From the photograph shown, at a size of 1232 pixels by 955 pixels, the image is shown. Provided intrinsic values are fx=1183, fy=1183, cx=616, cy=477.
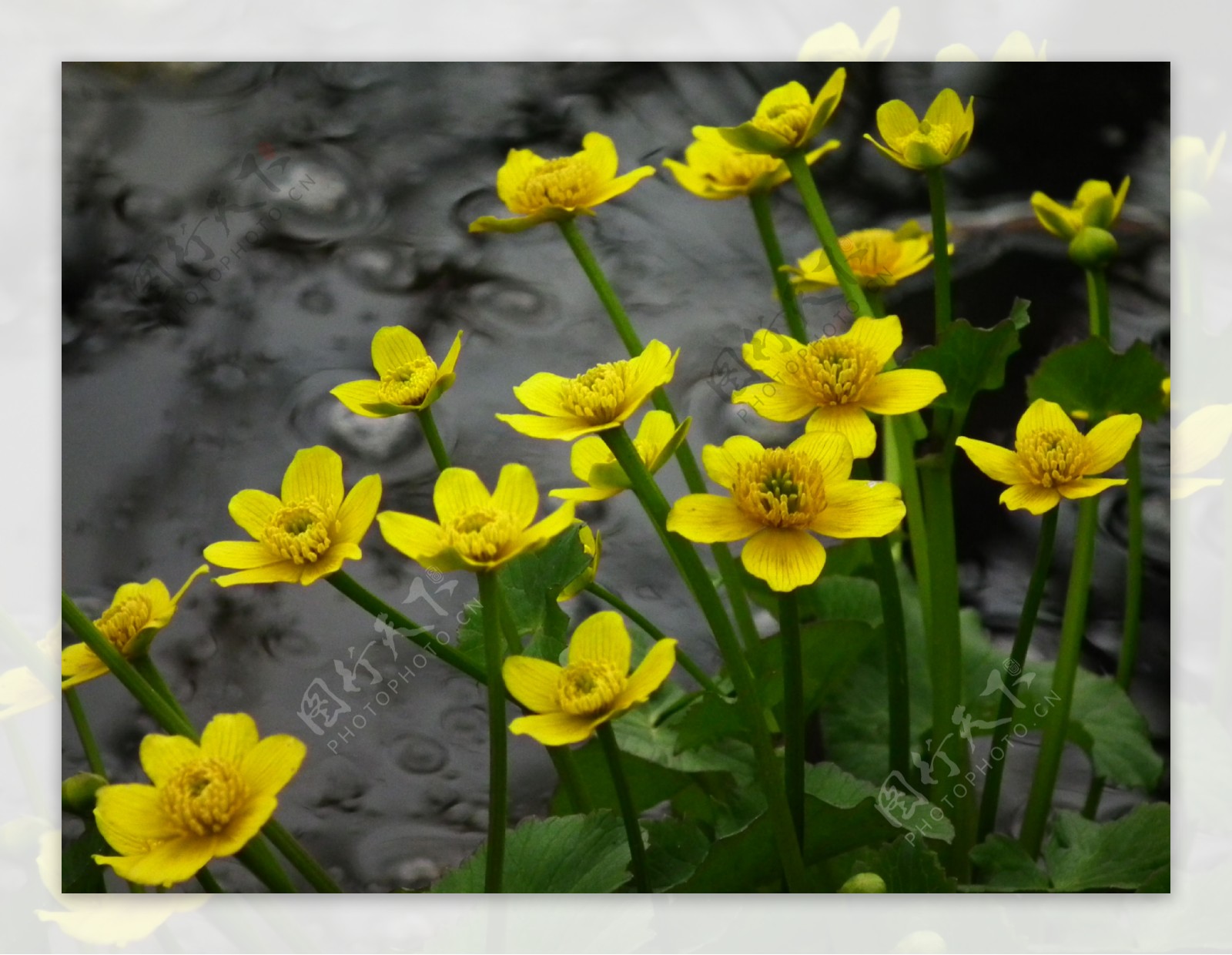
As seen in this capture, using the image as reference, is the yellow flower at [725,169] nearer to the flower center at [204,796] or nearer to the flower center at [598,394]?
the flower center at [598,394]

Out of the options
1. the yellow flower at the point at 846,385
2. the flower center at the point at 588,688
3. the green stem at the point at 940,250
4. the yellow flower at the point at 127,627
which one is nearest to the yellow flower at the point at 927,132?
the green stem at the point at 940,250

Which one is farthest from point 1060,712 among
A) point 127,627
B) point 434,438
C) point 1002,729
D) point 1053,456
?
point 127,627

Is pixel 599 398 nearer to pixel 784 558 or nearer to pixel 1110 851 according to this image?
pixel 784 558

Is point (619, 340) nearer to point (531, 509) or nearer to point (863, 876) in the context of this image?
point (531, 509)

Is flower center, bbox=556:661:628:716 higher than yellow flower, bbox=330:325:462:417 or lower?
lower

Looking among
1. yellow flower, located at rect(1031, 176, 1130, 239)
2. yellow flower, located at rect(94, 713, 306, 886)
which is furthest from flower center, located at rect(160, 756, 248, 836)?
yellow flower, located at rect(1031, 176, 1130, 239)

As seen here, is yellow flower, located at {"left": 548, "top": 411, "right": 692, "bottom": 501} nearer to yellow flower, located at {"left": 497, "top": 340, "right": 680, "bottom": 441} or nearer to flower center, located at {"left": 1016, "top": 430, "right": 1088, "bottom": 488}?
yellow flower, located at {"left": 497, "top": 340, "right": 680, "bottom": 441}

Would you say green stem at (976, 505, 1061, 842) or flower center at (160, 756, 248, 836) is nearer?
flower center at (160, 756, 248, 836)

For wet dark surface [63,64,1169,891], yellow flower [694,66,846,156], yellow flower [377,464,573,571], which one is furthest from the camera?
wet dark surface [63,64,1169,891]
